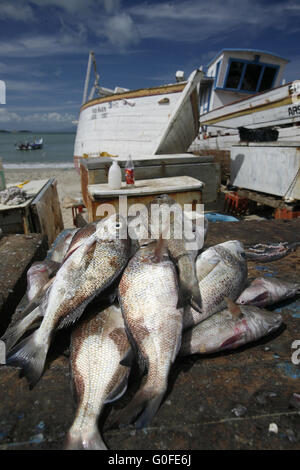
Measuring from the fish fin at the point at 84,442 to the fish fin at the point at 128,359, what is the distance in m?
0.34

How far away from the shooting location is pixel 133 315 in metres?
1.72

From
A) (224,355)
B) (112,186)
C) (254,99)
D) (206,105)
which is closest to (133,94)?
(254,99)

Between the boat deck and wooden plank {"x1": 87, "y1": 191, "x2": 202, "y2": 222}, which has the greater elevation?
wooden plank {"x1": 87, "y1": 191, "x2": 202, "y2": 222}

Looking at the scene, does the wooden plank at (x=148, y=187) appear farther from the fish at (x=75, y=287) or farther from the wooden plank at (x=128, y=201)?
the fish at (x=75, y=287)

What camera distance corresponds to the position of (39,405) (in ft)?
4.98

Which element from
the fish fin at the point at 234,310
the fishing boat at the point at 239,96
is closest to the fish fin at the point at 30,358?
the fish fin at the point at 234,310

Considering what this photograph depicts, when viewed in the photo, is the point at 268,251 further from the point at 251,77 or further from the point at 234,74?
the point at 251,77

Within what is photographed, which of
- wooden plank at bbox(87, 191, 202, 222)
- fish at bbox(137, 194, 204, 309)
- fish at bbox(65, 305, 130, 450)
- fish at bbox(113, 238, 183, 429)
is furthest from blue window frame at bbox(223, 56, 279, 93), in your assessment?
fish at bbox(65, 305, 130, 450)

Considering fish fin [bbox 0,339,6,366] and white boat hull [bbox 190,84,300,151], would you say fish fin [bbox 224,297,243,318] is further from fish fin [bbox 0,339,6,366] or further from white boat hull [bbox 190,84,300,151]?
white boat hull [bbox 190,84,300,151]

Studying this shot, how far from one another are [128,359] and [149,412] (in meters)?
0.29

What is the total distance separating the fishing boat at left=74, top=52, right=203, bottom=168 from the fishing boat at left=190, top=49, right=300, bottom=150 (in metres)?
3.11

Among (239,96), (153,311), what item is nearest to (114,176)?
(153,311)

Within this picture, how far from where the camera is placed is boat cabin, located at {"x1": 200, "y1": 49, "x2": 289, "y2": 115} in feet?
56.9

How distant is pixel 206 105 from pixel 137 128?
11377 mm
